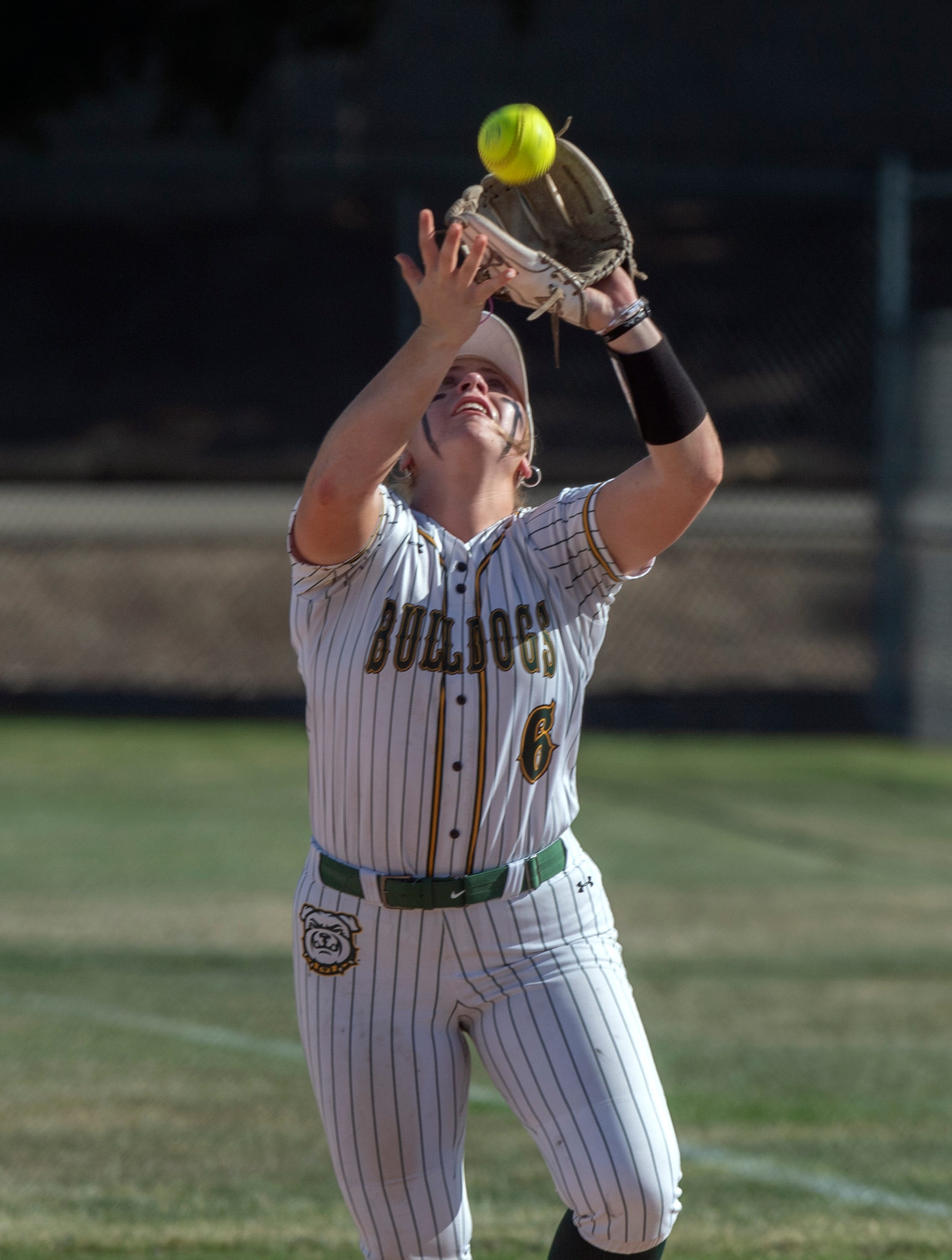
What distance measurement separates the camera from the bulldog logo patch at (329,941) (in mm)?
2721

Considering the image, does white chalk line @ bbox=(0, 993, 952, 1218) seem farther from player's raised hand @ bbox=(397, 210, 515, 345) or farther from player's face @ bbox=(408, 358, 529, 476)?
player's raised hand @ bbox=(397, 210, 515, 345)

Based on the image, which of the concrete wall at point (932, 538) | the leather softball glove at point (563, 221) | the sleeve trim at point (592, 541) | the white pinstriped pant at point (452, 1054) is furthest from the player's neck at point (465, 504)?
the concrete wall at point (932, 538)

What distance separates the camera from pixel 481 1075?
5281 millimetres

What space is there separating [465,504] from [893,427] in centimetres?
838

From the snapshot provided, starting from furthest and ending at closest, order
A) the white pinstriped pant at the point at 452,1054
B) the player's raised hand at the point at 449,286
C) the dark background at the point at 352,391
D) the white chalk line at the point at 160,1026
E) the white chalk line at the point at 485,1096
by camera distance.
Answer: the dark background at the point at 352,391, the white chalk line at the point at 160,1026, the white chalk line at the point at 485,1096, the white pinstriped pant at the point at 452,1054, the player's raised hand at the point at 449,286

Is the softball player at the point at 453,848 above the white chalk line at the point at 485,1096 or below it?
above

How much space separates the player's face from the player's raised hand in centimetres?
31

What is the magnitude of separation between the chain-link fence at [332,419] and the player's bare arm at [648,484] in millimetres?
8800

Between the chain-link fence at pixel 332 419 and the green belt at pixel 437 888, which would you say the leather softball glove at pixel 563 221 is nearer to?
the green belt at pixel 437 888

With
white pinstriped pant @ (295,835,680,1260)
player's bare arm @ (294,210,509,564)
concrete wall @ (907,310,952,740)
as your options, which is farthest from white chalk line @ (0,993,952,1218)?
concrete wall @ (907,310,952,740)

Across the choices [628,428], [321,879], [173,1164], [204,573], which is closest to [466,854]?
[321,879]

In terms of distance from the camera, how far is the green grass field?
4.05m

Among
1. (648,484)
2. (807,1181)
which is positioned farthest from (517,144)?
(807,1181)

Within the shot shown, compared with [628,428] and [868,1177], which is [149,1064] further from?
[628,428]
